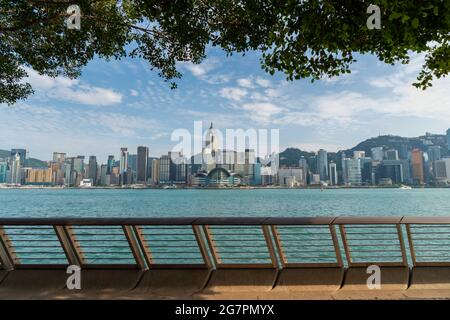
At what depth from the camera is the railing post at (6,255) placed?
617 centimetres

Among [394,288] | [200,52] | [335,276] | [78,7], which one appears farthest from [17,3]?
[394,288]

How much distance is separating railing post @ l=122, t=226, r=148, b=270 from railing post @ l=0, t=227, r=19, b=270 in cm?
225

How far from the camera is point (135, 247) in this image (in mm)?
6137

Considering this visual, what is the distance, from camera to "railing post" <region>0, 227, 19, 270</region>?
243 inches

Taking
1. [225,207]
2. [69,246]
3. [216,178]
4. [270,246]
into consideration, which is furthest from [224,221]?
[216,178]

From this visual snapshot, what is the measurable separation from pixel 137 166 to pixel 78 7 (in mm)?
189504

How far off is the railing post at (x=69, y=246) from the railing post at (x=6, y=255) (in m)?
1.06

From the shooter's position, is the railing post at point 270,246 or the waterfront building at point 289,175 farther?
the waterfront building at point 289,175

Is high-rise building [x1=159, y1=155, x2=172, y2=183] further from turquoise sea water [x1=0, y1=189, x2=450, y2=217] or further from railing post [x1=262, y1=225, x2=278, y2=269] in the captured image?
railing post [x1=262, y1=225, x2=278, y2=269]

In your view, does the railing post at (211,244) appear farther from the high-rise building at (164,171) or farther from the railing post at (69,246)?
the high-rise building at (164,171)

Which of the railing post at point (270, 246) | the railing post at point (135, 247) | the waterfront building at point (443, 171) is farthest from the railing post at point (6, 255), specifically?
the waterfront building at point (443, 171)

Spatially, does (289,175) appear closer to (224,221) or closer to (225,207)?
(225,207)

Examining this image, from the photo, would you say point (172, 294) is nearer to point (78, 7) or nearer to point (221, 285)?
point (221, 285)

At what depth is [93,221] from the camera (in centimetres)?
572
